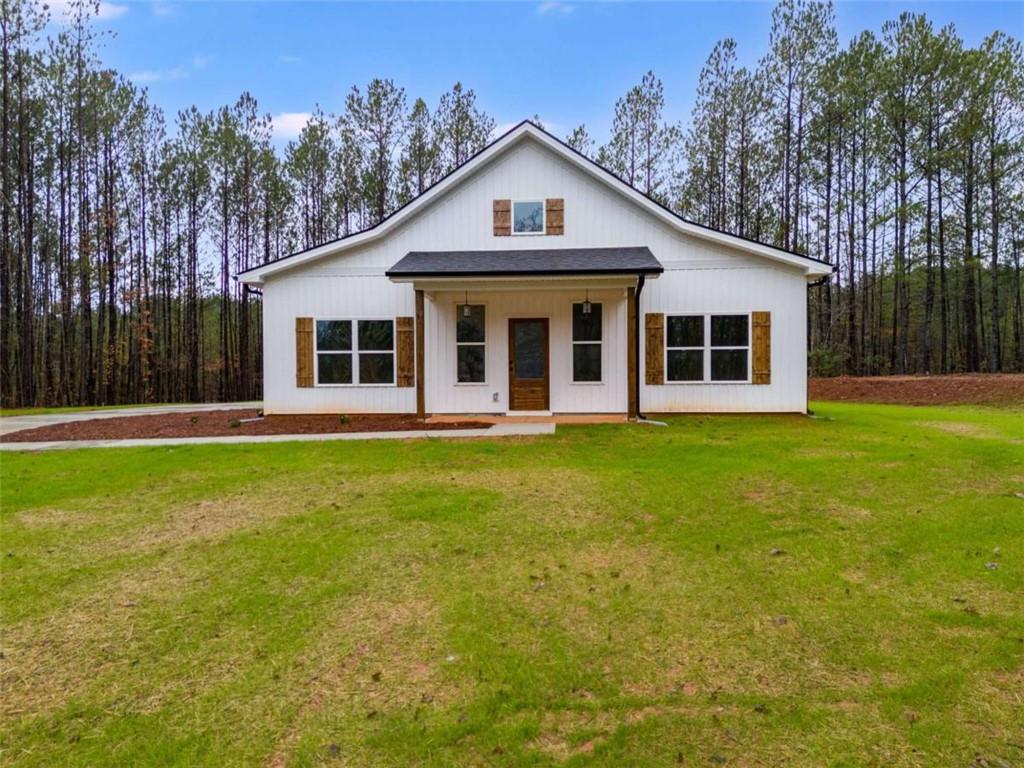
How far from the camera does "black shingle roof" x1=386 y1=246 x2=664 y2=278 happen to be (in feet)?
Result: 33.7

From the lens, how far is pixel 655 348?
11922mm

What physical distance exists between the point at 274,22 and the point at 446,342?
893 cm

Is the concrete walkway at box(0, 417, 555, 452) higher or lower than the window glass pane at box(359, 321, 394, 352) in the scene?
lower

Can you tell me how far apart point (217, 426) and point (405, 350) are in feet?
13.8

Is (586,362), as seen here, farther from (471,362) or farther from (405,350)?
(405,350)

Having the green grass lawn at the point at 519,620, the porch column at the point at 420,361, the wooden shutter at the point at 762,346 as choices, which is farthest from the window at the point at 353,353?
the wooden shutter at the point at 762,346

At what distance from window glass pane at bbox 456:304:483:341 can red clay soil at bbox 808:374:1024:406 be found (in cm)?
1325

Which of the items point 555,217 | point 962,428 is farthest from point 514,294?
point 962,428

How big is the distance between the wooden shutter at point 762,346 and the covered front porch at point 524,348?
2.56 m

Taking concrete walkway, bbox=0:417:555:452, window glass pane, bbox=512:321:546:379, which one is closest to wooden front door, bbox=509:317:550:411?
window glass pane, bbox=512:321:546:379

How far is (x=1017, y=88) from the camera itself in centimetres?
2033

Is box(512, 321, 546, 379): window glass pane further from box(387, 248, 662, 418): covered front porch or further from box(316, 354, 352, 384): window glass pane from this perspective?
box(316, 354, 352, 384): window glass pane

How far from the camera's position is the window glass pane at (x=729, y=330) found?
11688mm

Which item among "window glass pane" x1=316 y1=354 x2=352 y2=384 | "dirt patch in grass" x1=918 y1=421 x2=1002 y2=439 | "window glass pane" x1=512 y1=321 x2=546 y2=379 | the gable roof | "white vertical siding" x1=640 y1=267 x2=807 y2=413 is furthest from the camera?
"window glass pane" x1=316 y1=354 x2=352 y2=384
